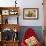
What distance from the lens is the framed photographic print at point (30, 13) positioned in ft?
19.2

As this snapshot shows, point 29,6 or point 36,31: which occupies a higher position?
point 29,6

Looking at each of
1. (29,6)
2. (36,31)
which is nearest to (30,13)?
(29,6)

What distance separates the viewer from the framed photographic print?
5855 millimetres

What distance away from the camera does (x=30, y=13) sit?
588 cm

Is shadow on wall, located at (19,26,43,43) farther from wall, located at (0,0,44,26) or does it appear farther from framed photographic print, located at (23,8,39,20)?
framed photographic print, located at (23,8,39,20)

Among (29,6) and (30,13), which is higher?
(29,6)

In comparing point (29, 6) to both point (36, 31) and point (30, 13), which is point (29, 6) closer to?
point (30, 13)

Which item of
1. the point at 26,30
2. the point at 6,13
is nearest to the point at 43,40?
the point at 26,30

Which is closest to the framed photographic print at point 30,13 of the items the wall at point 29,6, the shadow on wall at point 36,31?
the wall at point 29,6

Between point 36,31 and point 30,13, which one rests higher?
point 30,13

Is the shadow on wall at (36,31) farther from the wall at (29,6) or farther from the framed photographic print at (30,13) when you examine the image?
the framed photographic print at (30,13)

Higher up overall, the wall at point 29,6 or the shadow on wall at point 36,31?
the wall at point 29,6

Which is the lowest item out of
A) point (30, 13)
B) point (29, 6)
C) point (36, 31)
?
point (36, 31)

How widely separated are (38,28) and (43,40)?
48cm
